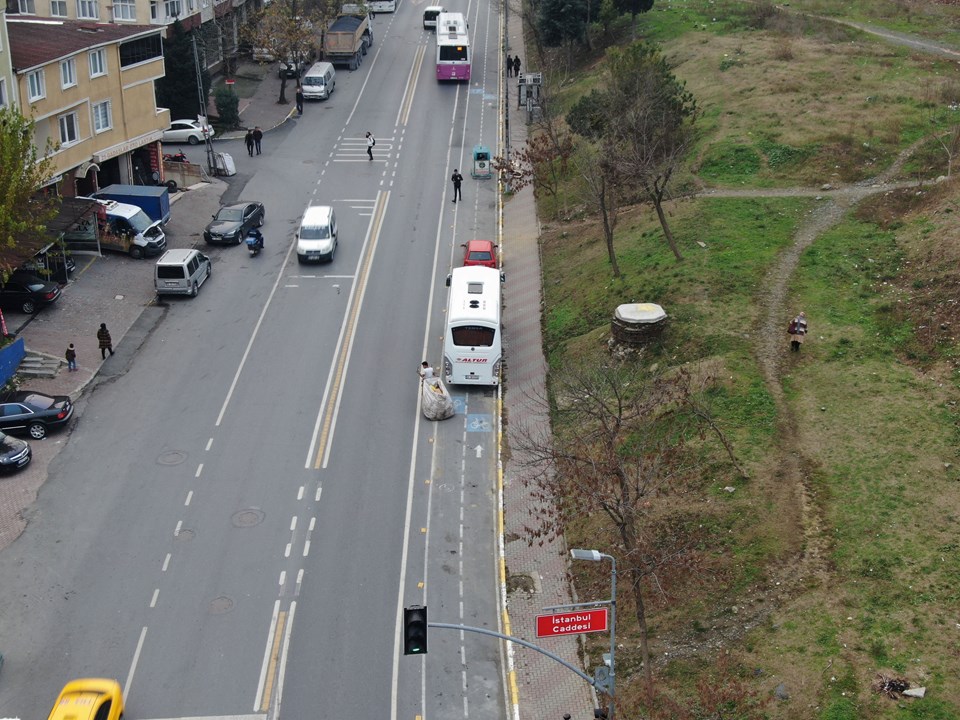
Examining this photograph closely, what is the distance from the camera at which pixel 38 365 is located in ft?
149

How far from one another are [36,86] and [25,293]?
10.7 meters

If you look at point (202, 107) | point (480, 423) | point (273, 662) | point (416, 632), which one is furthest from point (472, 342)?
point (202, 107)

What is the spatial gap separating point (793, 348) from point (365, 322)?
18.8m

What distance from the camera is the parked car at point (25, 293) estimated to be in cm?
4947

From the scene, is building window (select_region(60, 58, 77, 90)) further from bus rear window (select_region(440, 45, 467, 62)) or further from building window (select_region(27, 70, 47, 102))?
bus rear window (select_region(440, 45, 467, 62))

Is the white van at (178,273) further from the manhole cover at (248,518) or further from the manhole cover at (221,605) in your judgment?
the manhole cover at (221,605)

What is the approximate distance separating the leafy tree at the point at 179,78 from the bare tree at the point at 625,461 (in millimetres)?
40578

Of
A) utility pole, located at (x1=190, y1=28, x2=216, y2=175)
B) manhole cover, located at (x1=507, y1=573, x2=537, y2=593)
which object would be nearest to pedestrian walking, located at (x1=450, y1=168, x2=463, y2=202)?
utility pole, located at (x1=190, y1=28, x2=216, y2=175)

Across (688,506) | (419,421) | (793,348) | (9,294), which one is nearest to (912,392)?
(793,348)

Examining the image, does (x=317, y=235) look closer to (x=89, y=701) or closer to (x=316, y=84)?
(x=316, y=84)

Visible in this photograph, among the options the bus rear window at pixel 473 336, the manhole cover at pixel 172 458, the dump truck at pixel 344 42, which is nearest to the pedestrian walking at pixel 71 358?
the manhole cover at pixel 172 458

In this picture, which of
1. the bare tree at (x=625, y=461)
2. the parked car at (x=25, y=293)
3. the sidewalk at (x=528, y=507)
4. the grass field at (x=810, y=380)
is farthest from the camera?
the parked car at (x=25, y=293)

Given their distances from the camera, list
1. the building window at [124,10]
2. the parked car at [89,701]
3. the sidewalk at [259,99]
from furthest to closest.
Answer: the sidewalk at [259,99], the building window at [124,10], the parked car at [89,701]

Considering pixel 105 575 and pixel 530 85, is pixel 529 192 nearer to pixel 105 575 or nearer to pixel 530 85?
pixel 530 85
